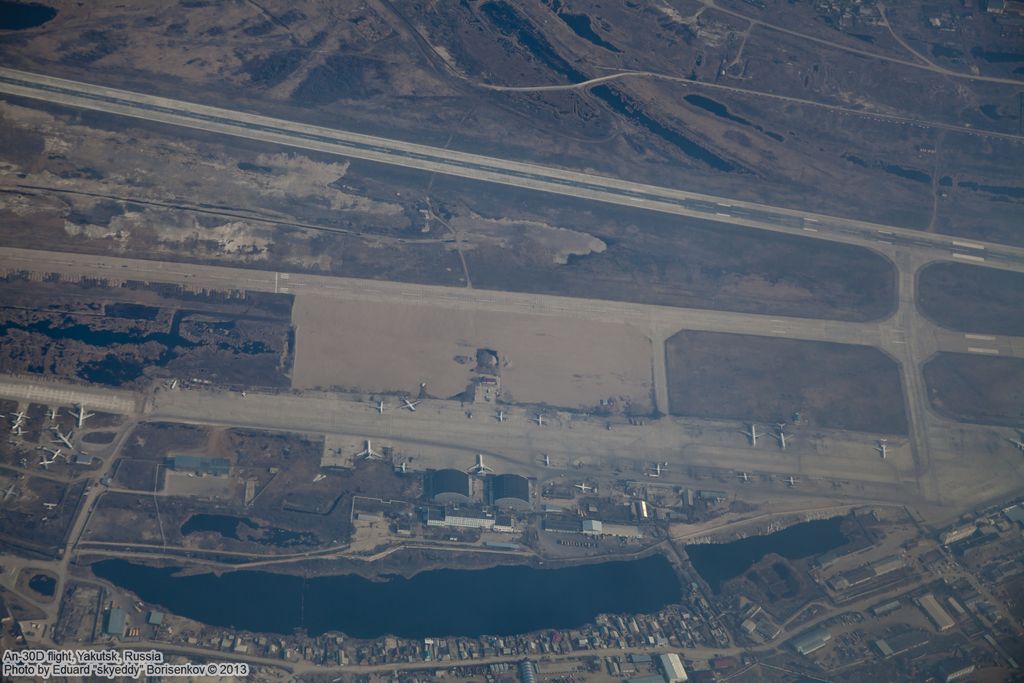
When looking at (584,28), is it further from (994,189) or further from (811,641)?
(811,641)

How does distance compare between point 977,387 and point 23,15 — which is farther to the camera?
point 977,387

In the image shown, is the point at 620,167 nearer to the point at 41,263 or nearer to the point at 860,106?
the point at 860,106

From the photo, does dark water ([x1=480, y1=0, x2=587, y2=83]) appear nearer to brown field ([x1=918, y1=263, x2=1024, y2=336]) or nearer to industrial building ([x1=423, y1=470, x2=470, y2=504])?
brown field ([x1=918, y1=263, x2=1024, y2=336])

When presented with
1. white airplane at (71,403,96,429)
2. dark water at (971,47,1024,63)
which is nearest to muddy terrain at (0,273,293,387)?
white airplane at (71,403,96,429)

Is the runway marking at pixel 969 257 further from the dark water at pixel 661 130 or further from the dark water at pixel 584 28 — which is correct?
the dark water at pixel 584 28

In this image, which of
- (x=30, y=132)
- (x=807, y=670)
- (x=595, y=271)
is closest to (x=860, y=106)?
(x=595, y=271)

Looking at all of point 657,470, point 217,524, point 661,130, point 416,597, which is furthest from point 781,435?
point 217,524

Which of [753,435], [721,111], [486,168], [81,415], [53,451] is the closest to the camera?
[53,451]
